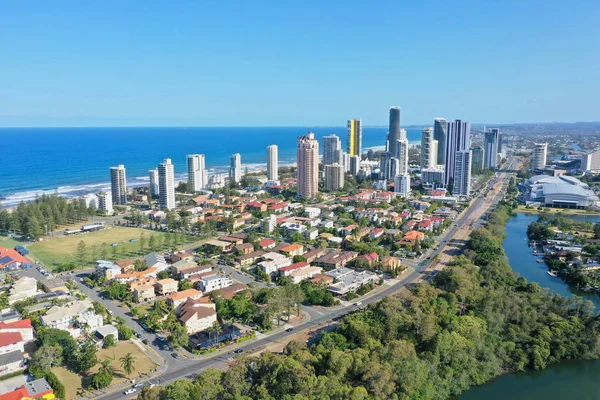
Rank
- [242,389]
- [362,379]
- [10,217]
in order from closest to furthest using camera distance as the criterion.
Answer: [242,389] < [362,379] < [10,217]

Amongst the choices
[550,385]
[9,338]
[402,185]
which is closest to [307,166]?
[402,185]

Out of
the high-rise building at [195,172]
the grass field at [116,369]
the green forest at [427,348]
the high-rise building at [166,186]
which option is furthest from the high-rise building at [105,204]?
the green forest at [427,348]

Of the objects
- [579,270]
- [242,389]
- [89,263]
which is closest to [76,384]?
[242,389]

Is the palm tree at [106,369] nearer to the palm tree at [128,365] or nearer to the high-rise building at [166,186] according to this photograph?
the palm tree at [128,365]

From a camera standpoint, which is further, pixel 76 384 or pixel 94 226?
pixel 94 226

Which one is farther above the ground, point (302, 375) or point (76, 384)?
point (302, 375)

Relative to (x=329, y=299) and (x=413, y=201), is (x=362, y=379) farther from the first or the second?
(x=413, y=201)

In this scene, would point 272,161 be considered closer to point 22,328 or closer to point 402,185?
point 402,185
